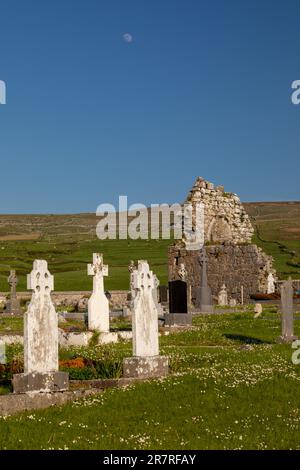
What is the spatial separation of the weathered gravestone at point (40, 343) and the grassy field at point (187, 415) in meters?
0.68

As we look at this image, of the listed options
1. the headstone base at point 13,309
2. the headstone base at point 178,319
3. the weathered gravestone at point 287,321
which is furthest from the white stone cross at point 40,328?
the headstone base at point 13,309

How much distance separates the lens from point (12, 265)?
77.4 meters

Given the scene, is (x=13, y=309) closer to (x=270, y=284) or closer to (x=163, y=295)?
(x=163, y=295)

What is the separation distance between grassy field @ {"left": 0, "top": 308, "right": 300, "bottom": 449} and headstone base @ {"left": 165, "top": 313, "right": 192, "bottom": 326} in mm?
10922

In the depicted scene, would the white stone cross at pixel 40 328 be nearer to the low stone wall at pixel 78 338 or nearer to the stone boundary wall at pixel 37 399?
the stone boundary wall at pixel 37 399

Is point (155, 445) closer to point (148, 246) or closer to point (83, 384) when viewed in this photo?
point (83, 384)

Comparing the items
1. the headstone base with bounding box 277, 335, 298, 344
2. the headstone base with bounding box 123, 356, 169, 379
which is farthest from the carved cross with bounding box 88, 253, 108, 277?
the headstone base with bounding box 123, 356, 169, 379

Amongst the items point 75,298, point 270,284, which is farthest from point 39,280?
point 75,298

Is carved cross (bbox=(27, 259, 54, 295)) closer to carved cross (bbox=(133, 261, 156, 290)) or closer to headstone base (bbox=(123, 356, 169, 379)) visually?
carved cross (bbox=(133, 261, 156, 290))

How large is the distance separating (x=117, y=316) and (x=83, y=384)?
20.2 meters

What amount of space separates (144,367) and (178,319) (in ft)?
42.2

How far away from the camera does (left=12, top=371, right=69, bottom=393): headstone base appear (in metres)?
13.1

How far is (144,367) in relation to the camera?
1466 cm

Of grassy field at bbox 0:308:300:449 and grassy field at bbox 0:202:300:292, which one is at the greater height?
grassy field at bbox 0:202:300:292
